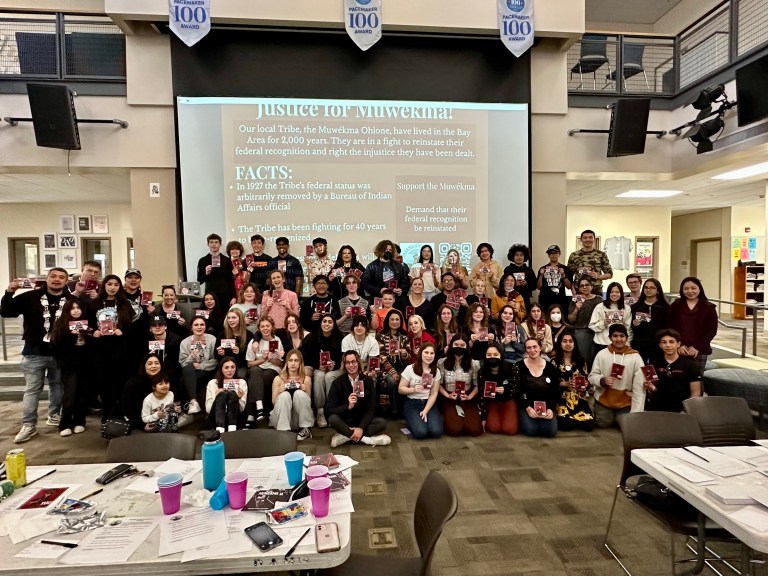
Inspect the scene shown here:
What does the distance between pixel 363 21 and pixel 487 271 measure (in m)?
3.74

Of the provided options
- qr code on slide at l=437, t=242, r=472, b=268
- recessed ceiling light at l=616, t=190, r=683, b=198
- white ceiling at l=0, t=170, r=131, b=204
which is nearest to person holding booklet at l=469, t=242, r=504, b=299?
qr code on slide at l=437, t=242, r=472, b=268

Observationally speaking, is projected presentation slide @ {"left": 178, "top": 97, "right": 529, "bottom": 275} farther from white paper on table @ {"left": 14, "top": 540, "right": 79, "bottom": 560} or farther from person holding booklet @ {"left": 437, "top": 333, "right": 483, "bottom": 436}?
white paper on table @ {"left": 14, "top": 540, "right": 79, "bottom": 560}

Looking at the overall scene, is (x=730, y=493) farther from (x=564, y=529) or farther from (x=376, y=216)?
(x=376, y=216)

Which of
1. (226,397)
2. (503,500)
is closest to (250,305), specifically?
(226,397)

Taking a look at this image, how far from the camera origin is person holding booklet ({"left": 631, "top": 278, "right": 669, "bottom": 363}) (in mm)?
4602

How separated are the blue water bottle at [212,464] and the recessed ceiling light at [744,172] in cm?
904

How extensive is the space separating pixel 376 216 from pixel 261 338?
252cm

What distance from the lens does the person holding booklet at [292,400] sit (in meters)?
4.02

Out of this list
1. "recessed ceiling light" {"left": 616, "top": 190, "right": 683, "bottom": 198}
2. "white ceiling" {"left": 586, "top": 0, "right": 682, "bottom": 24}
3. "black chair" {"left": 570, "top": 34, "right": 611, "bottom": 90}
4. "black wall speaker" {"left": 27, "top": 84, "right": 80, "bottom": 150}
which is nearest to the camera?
"black wall speaker" {"left": 27, "top": 84, "right": 80, "bottom": 150}

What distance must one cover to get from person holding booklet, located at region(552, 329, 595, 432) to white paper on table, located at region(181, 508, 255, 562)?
137 inches

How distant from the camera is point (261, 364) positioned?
4.42m

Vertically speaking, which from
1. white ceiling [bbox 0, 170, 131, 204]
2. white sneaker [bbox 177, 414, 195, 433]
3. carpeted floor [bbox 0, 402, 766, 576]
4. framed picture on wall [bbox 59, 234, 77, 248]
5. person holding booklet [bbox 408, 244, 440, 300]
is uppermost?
white ceiling [bbox 0, 170, 131, 204]

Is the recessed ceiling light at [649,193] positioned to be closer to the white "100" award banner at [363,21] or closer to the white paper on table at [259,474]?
the white "100" award banner at [363,21]

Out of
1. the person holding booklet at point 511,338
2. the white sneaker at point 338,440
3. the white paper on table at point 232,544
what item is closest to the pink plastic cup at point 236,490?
the white paper on table at point 232,544
